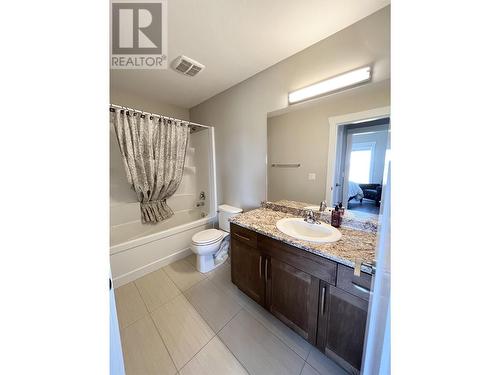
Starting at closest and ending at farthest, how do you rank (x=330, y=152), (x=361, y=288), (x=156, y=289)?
(x=361, y=288) < (x=330, y=152) < (x=156, y=289)

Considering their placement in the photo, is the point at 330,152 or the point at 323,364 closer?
the point at 323,364

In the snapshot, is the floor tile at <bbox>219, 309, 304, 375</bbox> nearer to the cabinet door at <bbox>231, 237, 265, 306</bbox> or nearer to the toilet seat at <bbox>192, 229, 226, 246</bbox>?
the cabinet door at <bbox>231, 237, 265, 306</bbox>

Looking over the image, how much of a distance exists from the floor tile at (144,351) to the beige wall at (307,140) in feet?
5.03

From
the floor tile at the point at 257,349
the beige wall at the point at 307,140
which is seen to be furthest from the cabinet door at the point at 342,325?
the beige wall at the point at 307,140

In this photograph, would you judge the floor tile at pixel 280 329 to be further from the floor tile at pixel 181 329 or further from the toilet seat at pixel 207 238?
the toilet seat at pixel 207 238

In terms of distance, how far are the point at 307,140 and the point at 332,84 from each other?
0.49m

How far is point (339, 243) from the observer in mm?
1085

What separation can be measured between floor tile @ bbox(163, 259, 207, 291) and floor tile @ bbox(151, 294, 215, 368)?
0.24 m

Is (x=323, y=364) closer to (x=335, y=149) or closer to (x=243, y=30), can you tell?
(x=335, y=149)

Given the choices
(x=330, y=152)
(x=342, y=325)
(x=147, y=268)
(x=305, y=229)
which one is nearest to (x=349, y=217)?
(x=305, y=229)

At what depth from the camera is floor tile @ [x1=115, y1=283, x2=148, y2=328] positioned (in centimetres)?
138

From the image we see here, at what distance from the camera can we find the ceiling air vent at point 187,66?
168cm
